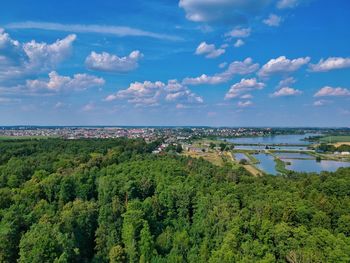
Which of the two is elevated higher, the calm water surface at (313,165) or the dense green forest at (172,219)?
the dense green forest at (172,219)

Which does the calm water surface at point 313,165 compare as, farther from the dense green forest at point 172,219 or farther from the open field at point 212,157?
the dense green forest at point 172,219

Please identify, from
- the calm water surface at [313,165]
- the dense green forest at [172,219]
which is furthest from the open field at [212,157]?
the dense green forest at [172,219]

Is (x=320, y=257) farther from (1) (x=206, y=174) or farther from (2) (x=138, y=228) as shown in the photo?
(1) (x=206, y=174)

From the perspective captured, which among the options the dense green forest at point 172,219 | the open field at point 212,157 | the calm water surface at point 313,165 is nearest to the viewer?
the dense green forest at point 172,219

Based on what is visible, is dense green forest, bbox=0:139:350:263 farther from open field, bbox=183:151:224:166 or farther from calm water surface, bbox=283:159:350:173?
open field, bbox=183:151:224:166

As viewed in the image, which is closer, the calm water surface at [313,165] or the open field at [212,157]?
the calm water surface at [313,165]

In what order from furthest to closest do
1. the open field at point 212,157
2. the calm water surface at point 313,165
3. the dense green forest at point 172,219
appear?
the open field at point 212,157 → the calm water surface at point 313,165 → the dense green forest at point 172,219

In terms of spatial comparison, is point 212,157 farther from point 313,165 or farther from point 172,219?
point 172,219

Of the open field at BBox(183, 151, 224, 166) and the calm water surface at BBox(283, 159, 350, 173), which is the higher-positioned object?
the open field at BBox(183, 151, 224, 166)

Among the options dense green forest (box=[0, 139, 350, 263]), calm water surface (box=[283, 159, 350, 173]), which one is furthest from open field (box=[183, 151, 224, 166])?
dense green forest (box=[0, 139, 350, 263])
